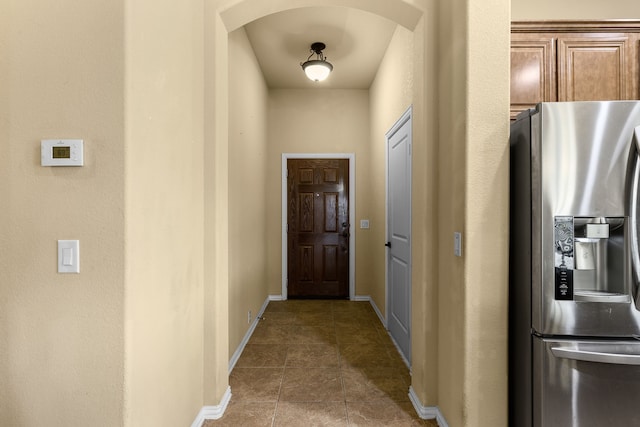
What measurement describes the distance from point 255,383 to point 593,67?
123 inches

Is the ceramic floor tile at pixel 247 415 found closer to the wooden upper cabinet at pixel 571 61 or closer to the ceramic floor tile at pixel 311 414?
the ceramic floor tile at pixel 311 414

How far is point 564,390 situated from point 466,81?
145 cm

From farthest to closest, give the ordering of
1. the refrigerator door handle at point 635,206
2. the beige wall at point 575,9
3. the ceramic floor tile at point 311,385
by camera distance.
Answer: the beige wall at point 575,9 < the ceramic floor tile at point 311,385 < the refrigerator door handle at point 635,206

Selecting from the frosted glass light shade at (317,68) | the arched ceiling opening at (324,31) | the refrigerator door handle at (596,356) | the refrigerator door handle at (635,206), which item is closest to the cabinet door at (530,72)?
the arched ceiling opening at (324,31)

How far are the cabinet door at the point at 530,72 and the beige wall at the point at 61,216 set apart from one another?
217 cm

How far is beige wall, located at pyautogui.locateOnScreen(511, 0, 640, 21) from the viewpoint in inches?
94.7

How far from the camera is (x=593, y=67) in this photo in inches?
81.7

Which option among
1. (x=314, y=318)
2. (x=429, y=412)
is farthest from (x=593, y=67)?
(x=314, y=318)

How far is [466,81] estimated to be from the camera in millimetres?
1593

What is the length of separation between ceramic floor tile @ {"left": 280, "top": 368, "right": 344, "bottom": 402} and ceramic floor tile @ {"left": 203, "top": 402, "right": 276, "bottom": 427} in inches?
6.0

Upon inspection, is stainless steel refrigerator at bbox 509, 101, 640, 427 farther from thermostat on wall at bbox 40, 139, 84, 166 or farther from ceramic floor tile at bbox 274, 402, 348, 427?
thermostat on wall at bbox 40, 139, 84, 166

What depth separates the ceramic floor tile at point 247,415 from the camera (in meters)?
1.96

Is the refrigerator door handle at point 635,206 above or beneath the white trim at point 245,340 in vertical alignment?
above

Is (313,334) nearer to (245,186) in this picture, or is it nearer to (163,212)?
(245,186)
